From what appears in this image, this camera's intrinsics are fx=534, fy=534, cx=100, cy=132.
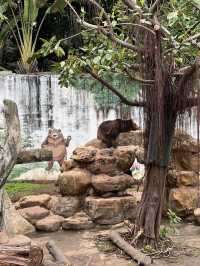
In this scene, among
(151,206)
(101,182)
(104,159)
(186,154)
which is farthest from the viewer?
(186,154)

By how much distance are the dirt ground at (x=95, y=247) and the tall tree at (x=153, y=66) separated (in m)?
0.56

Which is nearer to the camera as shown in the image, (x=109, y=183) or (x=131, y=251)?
(x=131, y=251)

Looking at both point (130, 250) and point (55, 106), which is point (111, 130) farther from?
point (130, 250)

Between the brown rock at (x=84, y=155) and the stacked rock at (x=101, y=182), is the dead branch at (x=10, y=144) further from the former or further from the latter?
the brown rock at (x=84, y=155)

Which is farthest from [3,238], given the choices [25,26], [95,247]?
[25,26]

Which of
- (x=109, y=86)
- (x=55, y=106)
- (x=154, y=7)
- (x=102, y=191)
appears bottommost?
(x=102, y=191)

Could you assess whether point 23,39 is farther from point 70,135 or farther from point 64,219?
point 64,219

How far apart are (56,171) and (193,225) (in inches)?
157

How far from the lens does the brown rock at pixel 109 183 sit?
29.9ft

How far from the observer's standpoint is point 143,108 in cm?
745

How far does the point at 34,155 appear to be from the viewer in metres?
4.52

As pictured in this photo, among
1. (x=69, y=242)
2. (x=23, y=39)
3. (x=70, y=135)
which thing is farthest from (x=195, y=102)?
(x=23, y=39)

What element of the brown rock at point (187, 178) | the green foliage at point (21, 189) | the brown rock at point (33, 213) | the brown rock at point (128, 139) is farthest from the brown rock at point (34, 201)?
the brown rock at point (187, 178)

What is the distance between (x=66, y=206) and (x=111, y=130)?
183 centimetres
